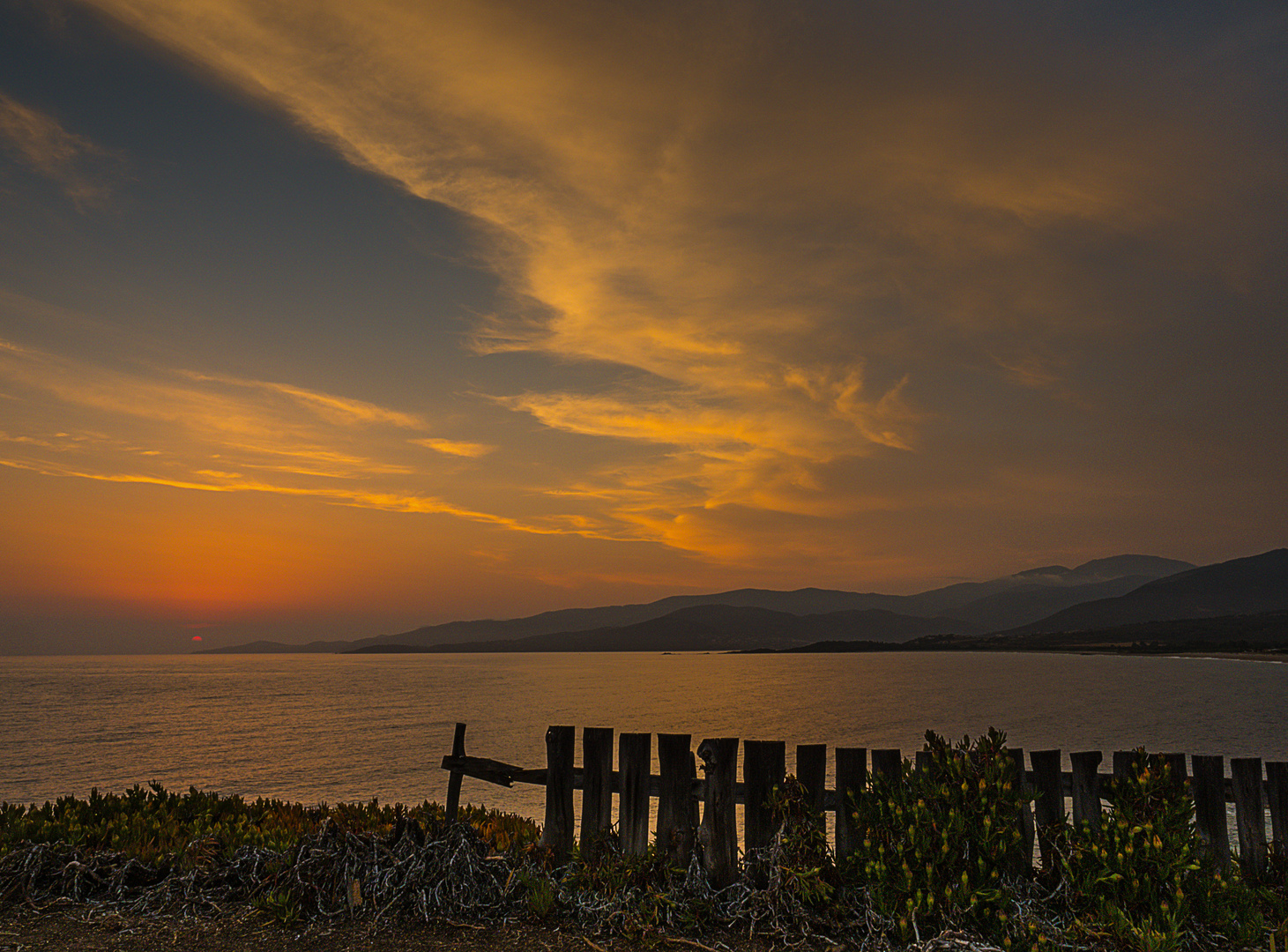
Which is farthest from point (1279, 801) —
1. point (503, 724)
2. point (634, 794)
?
point (503, 724)

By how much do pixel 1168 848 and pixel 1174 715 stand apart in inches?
1770

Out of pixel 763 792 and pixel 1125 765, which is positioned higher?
pixel 1125 765

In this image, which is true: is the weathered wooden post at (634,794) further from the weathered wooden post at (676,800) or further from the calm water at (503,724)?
the calm water at (503,724)

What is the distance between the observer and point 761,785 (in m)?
6.75

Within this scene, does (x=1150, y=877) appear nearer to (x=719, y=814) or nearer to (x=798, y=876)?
(x=798, y=876)

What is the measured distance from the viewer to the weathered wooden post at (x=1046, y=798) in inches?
249

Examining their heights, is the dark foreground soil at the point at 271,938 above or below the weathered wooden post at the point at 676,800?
below

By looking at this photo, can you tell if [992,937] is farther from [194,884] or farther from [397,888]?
[194,884]

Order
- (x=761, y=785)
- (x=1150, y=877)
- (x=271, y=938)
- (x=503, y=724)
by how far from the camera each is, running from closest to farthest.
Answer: (x=1150, y=877) < (x=271, y=938) < (x=761, y=785) < (x=503, y=724)

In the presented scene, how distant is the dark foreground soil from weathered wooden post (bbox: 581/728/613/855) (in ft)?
3.18

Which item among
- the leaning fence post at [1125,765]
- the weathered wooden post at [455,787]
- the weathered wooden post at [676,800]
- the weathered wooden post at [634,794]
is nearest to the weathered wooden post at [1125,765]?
the leaning fence post at [1125,765]

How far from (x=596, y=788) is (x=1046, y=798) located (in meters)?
3.78

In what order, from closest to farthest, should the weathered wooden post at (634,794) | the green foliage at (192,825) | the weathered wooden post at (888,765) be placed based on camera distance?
the weathered wooden post at (888,765) < the weathered wooden post at (634,794) < the green foliage at (192,825)

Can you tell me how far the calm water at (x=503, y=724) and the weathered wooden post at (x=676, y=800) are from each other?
36.7ft
